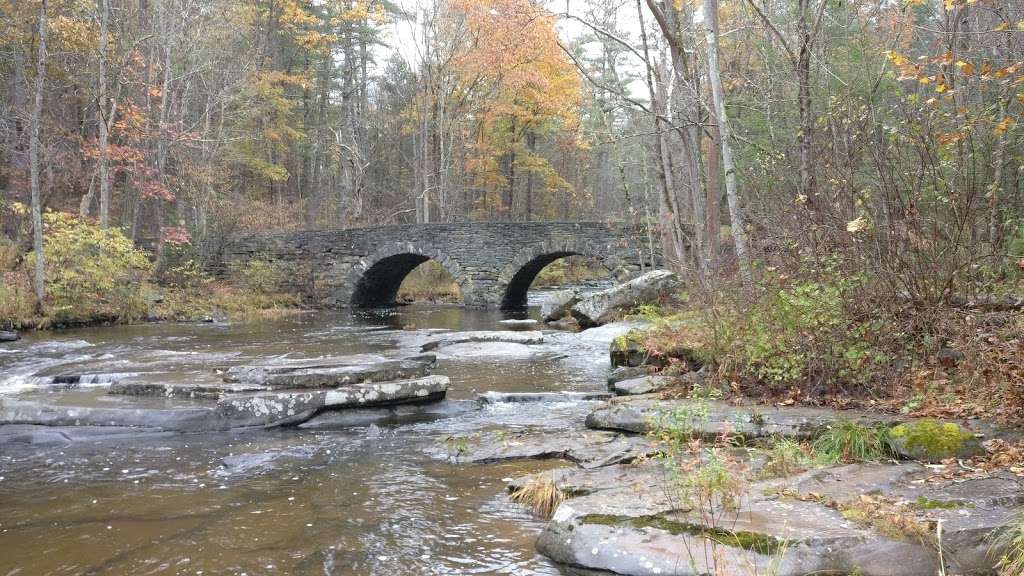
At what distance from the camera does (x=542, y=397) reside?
7.42 metres

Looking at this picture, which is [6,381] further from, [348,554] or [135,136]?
[135,136]

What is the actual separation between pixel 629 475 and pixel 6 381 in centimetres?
728

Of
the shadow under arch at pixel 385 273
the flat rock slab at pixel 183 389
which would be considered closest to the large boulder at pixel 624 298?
the shadow under arch at pixel 385 273

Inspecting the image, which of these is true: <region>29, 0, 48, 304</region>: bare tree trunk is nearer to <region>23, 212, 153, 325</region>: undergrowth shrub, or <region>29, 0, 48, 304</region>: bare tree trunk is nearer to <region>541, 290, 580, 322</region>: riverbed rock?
<region>23, 212, 153, 325</region>: undergrowth shrub

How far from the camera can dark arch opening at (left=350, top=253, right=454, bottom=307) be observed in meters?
21.6

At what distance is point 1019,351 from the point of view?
4359 millimetres

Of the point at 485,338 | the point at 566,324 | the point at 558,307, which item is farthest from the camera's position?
the point at 558,307

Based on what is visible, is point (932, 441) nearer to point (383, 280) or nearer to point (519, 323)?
point (519, 323)

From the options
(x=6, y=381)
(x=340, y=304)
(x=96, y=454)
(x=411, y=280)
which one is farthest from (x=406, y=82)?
(x=96, y=454)

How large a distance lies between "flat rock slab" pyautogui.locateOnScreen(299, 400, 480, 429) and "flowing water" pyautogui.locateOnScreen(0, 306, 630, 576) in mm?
130

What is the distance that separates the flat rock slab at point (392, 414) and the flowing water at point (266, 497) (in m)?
0.13

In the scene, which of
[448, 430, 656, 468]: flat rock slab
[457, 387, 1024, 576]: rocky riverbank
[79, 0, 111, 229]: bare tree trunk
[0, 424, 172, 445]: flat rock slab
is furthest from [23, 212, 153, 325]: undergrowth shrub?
[457, 387, 1024, 576]: rocky riverbank

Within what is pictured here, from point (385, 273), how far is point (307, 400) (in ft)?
53.7

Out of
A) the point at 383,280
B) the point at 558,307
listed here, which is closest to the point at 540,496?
the point at 558,307
